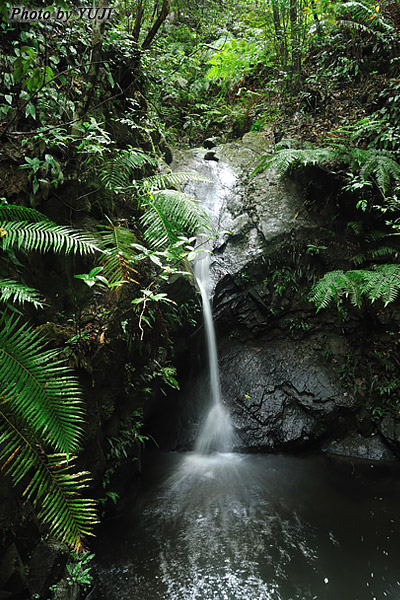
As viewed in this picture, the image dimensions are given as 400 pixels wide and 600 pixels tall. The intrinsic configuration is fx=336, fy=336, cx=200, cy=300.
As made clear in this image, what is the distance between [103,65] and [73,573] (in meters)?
4.88

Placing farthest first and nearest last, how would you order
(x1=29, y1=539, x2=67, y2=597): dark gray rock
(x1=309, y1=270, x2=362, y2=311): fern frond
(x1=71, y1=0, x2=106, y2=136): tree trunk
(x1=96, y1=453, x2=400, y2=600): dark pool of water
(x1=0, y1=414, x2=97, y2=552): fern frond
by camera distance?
(x1=309, y1=270, x2=362, y2=311): fern frond < (x1=71, y1=0, x2=106, y2=136): tree trunk < (x1=96, y1=453, x2=400, y2=600): dark pool of water < (x1=29, y1=539, x2=67, y2=597): dark gray rock < (x1=0, y1=414, x2=97, y2=552): fern frond

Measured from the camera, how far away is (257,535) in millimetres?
3104

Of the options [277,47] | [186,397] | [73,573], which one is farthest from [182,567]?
[277,47]

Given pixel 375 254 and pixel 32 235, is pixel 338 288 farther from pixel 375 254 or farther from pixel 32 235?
pixel 32 235

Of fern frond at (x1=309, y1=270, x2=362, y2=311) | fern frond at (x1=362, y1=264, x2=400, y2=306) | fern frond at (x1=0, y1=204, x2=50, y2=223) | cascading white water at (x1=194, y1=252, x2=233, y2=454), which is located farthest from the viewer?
cascading white water at (x1=194, y1=252, x2=233, y2=454)

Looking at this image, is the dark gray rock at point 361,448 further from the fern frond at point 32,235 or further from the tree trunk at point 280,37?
the tree trunk at point 280,37

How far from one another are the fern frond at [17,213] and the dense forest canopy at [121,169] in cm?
1

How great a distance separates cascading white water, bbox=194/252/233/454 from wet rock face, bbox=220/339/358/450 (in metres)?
0.13

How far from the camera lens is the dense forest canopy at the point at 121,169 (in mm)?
1962

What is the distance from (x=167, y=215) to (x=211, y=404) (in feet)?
9.76

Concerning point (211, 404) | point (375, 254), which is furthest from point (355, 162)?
point (211, 404)

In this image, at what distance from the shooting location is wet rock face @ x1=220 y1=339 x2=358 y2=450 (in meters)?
4.57

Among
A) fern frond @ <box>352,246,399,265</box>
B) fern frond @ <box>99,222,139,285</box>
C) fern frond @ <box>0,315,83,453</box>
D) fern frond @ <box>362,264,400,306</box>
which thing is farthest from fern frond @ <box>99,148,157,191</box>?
fern frond @ <box>352,246,399,265</box>

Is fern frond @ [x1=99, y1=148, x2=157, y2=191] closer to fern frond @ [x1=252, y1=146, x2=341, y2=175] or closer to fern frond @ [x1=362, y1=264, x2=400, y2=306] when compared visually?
fern frond @ [x1=252, y1=146, x2=341, y2=175]
